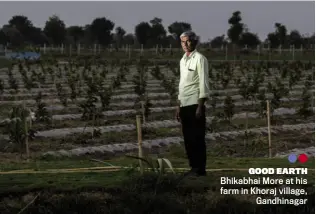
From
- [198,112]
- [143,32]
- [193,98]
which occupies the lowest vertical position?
[198,112]

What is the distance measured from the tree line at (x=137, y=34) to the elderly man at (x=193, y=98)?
105ft

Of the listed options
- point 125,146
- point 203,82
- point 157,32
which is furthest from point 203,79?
point 157,32

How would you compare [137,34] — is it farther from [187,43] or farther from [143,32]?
[187,43]

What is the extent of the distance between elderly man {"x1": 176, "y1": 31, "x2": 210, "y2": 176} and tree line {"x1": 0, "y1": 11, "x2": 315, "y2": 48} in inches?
1259

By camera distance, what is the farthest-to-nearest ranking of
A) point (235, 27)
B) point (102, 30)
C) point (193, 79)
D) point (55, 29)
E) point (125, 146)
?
point (102, 30) < point (55, 29) < point (235, 27) < point (125, 146) < point (193, 79)

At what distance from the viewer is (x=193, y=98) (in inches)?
180

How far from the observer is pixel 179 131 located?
9102mm

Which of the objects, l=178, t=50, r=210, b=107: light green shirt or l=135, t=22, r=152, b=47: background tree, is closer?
l=178, t=50, r=210, b=107: light green shirt

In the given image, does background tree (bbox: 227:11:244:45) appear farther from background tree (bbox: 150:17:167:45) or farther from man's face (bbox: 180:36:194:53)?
man's face (bbox: 180:36:194:53)

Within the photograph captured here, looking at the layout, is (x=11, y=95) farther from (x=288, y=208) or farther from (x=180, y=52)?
(x=180, y=52)

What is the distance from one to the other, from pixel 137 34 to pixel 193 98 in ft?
144

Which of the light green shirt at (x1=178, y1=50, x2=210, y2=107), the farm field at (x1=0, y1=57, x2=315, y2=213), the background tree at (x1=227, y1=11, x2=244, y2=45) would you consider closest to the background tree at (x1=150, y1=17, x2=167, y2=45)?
the background tree at (x1=227, y1=11, x2=244, y2=45)

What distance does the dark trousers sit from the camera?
15.0ft

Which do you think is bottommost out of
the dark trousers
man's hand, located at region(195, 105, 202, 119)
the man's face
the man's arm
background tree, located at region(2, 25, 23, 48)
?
the dark trousers
